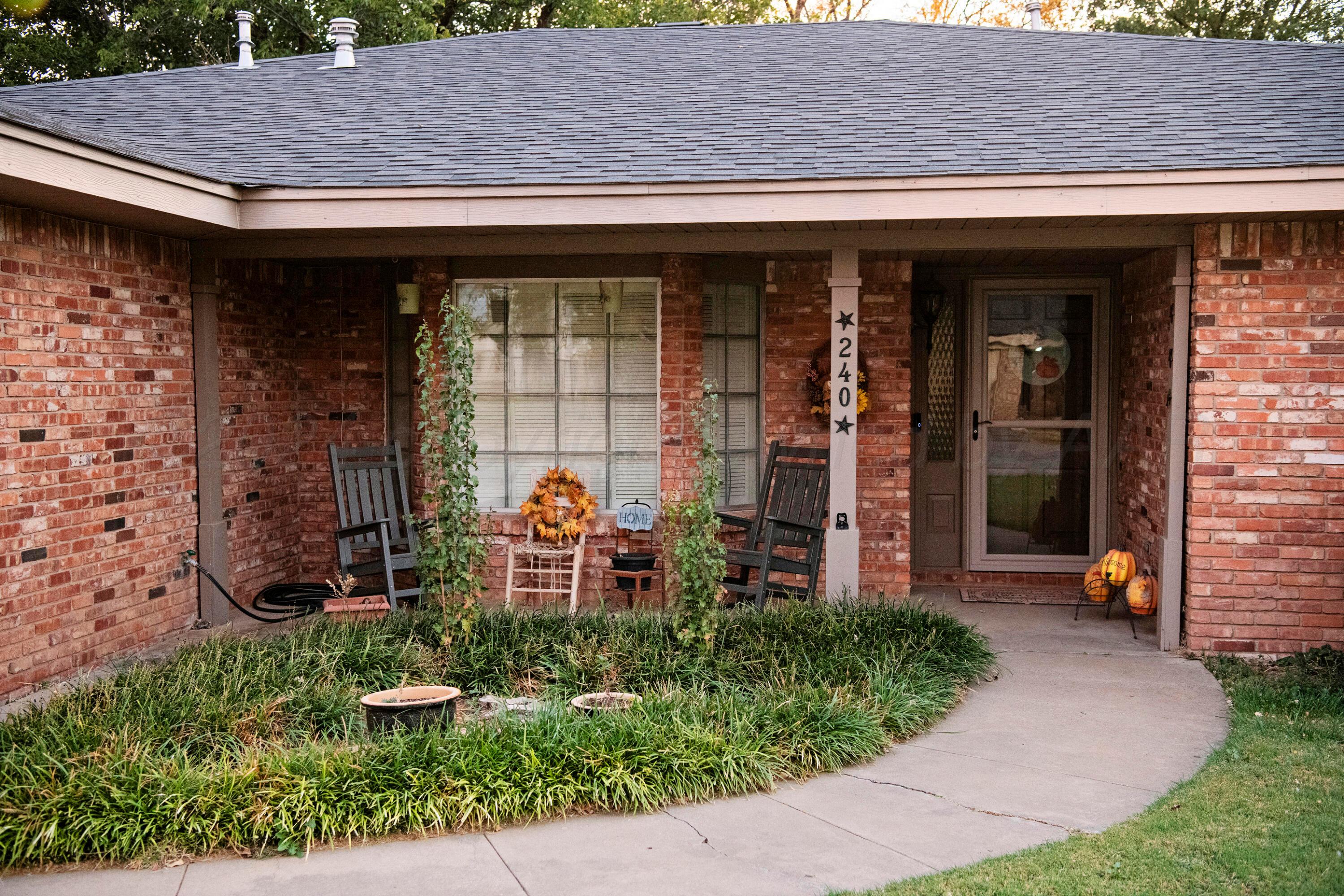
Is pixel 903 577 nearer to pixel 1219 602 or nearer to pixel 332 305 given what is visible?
pixel 1219 602

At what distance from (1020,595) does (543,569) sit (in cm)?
329

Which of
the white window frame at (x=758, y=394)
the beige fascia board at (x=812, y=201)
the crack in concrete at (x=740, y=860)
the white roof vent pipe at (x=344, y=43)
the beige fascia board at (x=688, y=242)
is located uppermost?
the white roof vent pipe at (x=344, y=43)

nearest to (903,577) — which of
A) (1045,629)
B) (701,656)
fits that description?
(1045,629)

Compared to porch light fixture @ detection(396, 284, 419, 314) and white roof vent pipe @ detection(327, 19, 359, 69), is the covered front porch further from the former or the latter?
white roof vent pipe @ detection(327, 19, 359, 69)

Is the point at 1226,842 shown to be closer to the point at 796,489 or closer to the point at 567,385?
the point at 796,489

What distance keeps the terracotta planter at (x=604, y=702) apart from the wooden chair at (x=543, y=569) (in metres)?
2.07

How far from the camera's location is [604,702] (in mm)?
4672

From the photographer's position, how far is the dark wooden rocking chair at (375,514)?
6.38 meters

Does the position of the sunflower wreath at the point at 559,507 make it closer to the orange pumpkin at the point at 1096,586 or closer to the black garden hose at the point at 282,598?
the black garden hose at the point at 282,598

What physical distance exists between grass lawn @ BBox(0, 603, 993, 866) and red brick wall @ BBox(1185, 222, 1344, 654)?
1534 mm

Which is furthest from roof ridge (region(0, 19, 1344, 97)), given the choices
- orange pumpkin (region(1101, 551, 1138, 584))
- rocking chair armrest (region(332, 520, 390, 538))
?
rocking chair armrest (region(332, 520, 390, 538))

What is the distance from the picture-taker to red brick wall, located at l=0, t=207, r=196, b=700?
5.04m

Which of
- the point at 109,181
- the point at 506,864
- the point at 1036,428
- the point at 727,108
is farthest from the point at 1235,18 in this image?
the point at 506,864

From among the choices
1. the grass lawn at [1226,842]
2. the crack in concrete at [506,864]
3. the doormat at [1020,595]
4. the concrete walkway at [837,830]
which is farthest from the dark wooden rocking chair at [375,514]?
the grass lawn at [1226,842]
